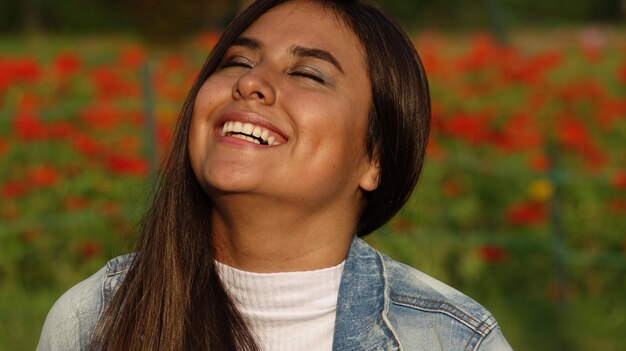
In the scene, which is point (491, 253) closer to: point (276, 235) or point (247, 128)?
point (276, 235)

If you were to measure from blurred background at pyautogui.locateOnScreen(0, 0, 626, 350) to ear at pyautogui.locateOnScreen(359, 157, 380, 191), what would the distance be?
124 cm

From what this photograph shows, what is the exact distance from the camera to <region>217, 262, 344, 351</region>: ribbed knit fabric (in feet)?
7.64

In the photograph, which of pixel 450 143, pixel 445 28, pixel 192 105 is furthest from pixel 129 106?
pixel 445 28

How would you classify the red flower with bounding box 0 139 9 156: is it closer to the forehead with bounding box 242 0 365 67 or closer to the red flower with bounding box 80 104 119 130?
the red flower with bounding box 80 104 119 130

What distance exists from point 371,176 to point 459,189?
315 centimetres

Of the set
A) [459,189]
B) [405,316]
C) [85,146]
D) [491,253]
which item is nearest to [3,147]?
[85,146]

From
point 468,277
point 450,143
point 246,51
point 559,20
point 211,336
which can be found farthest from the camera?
point 559,20

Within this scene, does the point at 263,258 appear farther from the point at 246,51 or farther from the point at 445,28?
the point at 445,28

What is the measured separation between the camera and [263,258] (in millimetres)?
2365

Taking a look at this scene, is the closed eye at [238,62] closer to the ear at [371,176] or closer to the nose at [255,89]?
the nose at [255,89]

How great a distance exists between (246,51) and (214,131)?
222 mm

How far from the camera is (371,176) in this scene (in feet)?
8.25

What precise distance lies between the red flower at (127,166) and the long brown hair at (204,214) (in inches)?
115

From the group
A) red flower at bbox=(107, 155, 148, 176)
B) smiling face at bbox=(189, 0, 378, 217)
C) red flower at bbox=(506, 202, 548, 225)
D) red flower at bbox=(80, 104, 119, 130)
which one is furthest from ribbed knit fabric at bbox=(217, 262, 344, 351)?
red flower at bbox=(80, 104, 119, 130)
